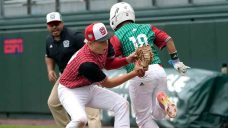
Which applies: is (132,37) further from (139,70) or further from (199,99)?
(199,99)

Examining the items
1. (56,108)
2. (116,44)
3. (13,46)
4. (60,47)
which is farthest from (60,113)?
(13,46)

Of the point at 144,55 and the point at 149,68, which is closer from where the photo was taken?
the point at 144,55

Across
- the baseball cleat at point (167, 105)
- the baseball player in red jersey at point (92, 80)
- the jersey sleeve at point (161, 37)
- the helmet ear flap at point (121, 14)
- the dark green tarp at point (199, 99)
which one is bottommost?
the dark green tarp at point (199, 99)

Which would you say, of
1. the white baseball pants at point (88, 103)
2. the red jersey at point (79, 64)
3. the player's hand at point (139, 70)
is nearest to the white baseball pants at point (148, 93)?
the white baseball pants at point (88, 103)

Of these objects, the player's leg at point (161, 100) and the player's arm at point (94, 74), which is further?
the player's leg at point (161, 100)

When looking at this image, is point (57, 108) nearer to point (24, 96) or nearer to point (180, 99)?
point (180, 99)

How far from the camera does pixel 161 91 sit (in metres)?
8.91

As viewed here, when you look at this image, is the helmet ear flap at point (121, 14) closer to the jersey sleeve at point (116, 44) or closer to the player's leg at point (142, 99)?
the jersey sleeve at point (116, 44)

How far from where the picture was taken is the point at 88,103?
340 inches

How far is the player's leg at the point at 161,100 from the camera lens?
8.59 meters

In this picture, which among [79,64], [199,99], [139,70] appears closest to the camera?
[139,70]

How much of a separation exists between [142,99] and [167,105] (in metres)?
0.43

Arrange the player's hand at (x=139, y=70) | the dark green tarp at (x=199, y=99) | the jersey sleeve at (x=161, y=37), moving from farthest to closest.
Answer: the dark green tarp at (x=199, y=99)
the jersey sleeve at (x=161, y=37)
the player's hand at (x=139, y=70)

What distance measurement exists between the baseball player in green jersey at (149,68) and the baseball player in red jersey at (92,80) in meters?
0.28
